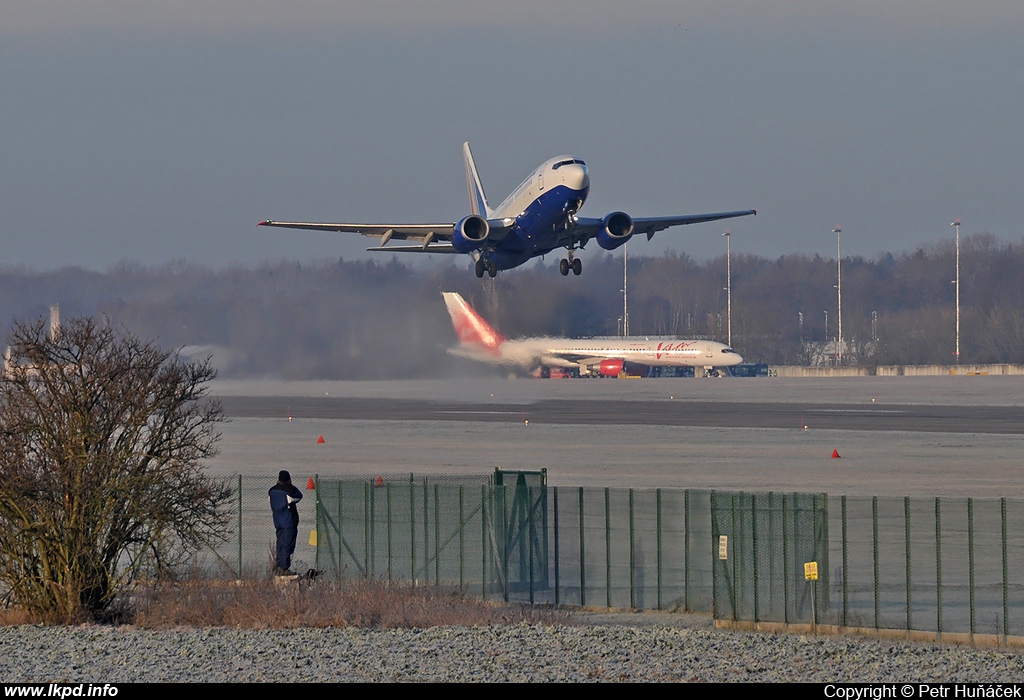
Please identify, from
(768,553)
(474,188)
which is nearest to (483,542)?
(768,553)

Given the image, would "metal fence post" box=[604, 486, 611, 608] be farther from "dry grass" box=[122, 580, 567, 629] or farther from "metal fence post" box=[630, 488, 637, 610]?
"dry grass" box=[122, 580, 567, 629]

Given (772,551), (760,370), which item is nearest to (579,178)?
(772,551)

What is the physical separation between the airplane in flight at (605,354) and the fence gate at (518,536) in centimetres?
7040

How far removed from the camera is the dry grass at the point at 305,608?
21.0 m

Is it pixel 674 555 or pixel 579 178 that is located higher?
pixel 579 178

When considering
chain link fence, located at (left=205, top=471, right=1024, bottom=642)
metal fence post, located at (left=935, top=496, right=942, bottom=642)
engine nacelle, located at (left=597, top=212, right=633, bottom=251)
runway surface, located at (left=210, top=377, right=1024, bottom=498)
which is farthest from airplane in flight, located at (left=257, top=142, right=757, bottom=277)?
metal fence post, located at (left=935, top=496, right=942, bottom=642)

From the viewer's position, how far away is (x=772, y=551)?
875 inches

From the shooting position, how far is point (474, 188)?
68750mm

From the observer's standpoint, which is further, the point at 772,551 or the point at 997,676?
the point at 772,551

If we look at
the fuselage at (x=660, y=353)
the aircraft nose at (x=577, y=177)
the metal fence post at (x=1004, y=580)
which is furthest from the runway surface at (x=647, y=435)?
the fuselage at (x=660, y=353)

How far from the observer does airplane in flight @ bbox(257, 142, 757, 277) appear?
4662 centimetres

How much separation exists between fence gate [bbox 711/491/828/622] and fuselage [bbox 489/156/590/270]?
24.6 metres

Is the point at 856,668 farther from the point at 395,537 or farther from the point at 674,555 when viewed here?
the point at 395,537
